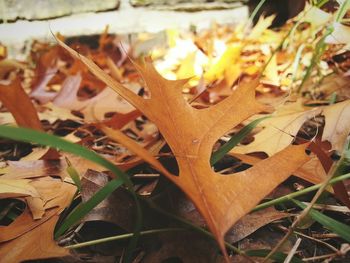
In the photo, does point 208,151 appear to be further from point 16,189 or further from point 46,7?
point 46,7

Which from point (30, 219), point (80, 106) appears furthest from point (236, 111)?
point (80, 106)

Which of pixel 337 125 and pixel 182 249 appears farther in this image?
pixel 337 125

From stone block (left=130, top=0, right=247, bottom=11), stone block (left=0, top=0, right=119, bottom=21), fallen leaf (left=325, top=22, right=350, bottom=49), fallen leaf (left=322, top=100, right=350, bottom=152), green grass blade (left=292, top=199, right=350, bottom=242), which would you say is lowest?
stone block (left=0, top=0, right=119, bottom=21)

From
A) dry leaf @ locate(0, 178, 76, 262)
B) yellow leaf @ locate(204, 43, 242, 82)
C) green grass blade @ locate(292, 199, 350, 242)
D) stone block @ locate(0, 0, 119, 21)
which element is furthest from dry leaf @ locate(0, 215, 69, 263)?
stone block @ locate(0, 0, 119, 21)

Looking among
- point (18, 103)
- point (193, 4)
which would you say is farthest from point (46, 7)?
point (18, 103)

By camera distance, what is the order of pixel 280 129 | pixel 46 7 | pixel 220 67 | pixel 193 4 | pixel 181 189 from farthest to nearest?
pixel 193 4, pixel 46 7, pixel 220 67, pixel 280 129, pixel 181 189

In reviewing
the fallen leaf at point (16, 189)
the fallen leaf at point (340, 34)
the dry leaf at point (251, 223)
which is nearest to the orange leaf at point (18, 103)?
the fallen leaf at point (16, 189)

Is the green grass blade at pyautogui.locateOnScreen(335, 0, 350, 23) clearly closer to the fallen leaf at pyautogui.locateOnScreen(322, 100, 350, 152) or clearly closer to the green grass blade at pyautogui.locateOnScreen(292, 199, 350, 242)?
the fallen leaf at pyautogui.locateOnScreen(322, 100, 350, 152)

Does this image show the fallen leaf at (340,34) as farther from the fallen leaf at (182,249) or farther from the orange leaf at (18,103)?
the orange leaf at (18,103)
